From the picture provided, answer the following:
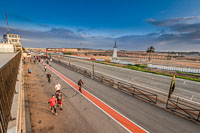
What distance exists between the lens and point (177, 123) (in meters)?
6.98

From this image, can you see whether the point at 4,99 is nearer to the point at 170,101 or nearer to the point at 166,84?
the point at 170,101

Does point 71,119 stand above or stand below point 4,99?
below

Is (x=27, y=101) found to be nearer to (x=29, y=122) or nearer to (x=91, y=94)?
(x=29, y=122)

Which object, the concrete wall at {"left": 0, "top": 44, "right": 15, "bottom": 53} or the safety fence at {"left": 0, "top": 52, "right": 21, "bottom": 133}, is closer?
the safety fence at {"left": 0, "top": 52, "right": 21, "bottom": 133}

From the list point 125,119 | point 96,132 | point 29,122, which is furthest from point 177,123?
point 29,122

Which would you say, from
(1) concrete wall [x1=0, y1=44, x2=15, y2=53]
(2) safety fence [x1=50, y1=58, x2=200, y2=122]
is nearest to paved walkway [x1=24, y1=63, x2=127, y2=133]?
(2) safety fence [x1=50, y1=58, x2=200, y2=122]

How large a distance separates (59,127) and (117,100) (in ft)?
20.1

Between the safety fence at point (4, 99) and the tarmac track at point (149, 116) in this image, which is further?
the tarmac track at point (149, 116)

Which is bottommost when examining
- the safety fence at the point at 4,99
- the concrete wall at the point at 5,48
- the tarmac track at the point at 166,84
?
the tarmac track at the point at 166,84

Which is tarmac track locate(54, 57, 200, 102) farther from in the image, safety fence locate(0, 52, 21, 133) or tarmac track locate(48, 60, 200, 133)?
safety fence locate(0, 52, 21, 133)

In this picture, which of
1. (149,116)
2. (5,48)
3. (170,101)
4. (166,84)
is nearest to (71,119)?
(149,116)

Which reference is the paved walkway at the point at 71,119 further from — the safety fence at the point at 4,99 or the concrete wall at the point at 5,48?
the concrete wall at the point at 5,48

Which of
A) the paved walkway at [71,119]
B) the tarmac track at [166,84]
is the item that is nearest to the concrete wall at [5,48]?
the paved walkway at [71,119]

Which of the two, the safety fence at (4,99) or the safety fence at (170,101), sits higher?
the safety fence at (4,99)
